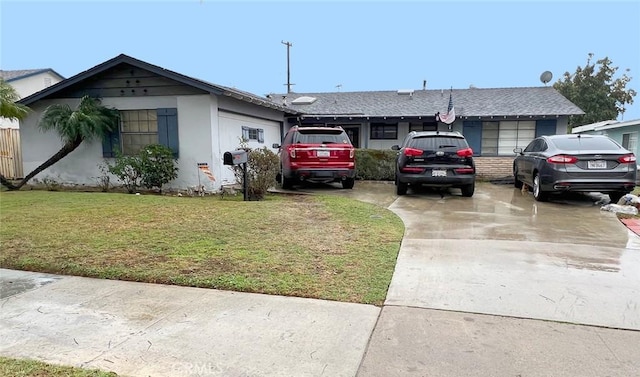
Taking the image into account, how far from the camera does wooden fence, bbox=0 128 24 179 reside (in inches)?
571

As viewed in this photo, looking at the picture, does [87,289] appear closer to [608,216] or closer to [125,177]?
[125,177]

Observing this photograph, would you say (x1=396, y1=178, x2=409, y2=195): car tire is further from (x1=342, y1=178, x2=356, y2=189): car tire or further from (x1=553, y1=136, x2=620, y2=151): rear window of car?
(x1=553, y1=136, x2=620, y2=151): rear window of car

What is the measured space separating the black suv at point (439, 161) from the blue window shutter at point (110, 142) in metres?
8.03

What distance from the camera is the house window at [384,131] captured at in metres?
19.7

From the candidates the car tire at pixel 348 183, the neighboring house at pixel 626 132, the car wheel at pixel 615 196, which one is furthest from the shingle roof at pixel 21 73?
the neighboring house at pixel 626 132

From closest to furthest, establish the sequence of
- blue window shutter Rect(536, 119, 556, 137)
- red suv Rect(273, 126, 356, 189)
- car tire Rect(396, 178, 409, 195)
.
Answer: car tire Rect(396, 178, 409, 195) < red suv Rect(273, 126, 356, 189) < blue window shutter Rect(536, 119, 556, 137)

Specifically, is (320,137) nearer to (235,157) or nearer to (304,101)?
(235,157)

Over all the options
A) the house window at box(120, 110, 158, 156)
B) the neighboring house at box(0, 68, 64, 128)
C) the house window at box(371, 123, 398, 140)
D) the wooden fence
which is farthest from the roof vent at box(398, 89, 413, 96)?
the neighboring house at box(0, 68, 64, 128)

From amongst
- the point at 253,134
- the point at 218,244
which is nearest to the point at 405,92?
the point at 253,134

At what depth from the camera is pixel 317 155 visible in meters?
10.7

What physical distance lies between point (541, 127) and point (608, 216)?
11473mm

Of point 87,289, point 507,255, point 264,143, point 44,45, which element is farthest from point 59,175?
point 507,255

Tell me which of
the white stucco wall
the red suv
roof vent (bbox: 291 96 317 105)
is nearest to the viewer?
the red suv

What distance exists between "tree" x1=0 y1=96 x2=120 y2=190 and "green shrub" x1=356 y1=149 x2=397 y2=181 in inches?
317
